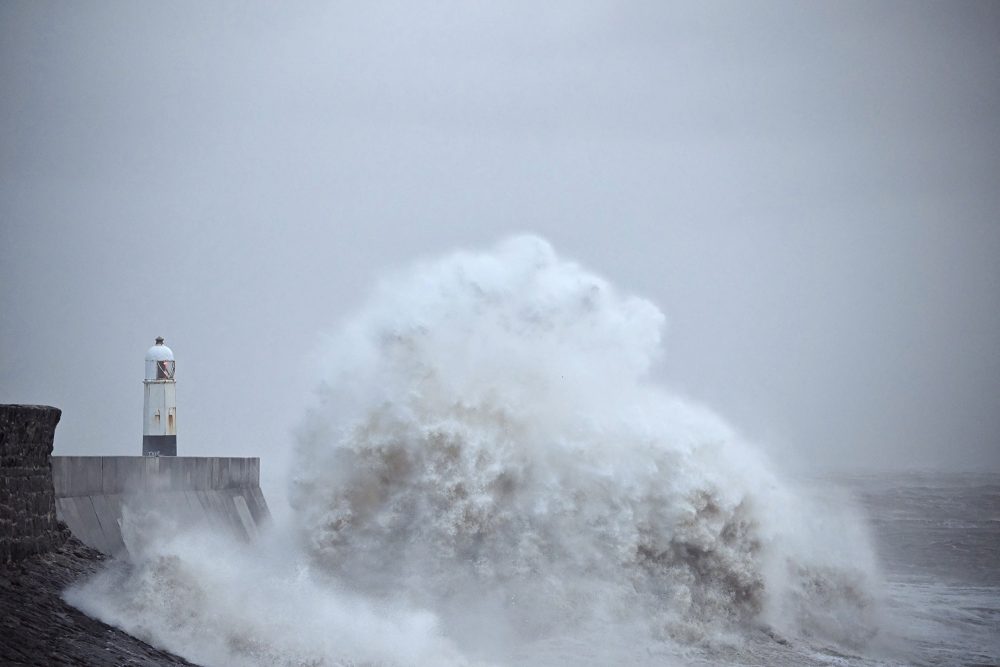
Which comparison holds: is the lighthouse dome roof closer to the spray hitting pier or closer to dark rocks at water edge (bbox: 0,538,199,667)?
the spray hitting pier

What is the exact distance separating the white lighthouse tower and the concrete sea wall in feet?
2.07

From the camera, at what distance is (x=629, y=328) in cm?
1348

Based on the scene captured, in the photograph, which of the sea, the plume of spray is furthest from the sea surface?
the plume of spray

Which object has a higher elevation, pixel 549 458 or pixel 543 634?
pixel 549 458

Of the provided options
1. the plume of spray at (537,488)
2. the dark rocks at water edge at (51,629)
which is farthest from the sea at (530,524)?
the dark rocks at water edge at (51,629)

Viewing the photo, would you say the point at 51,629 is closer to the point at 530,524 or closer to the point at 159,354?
the point at 530,524

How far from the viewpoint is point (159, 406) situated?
1255 centimetres

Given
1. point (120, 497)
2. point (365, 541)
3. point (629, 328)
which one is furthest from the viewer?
point (629, 328)

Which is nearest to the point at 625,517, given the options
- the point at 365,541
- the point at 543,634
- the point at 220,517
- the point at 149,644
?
the point at 543,634

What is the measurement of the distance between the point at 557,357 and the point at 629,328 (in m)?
1.18

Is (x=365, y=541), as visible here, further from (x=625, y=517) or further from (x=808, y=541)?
(x=808, y=541)

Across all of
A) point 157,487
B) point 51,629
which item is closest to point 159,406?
point 157,487

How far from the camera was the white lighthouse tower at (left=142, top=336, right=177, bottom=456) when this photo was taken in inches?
493

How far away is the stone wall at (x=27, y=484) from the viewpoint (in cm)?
755
